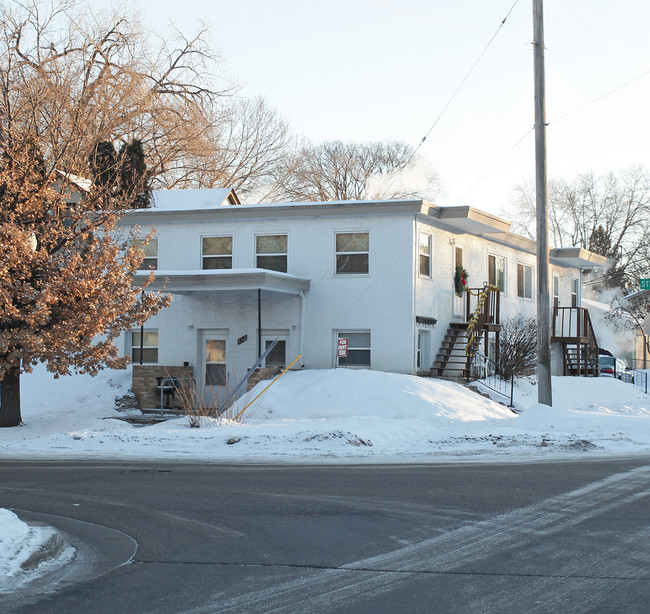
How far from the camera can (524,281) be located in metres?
32.6

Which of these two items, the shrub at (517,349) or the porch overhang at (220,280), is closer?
the porch overhang at (220,280)

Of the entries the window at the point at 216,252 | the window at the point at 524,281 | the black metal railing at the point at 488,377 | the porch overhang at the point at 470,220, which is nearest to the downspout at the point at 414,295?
the porch overhang at the point at 470,220

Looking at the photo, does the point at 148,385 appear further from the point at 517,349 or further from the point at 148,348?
the point at 517,349

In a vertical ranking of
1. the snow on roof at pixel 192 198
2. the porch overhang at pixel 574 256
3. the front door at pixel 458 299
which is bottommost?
the front door at pixel 458 299

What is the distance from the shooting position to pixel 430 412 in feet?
66.5

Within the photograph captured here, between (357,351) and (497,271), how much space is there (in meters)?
7.70

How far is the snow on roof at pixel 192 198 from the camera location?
93.7 ft

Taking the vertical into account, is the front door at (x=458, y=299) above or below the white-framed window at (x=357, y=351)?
above

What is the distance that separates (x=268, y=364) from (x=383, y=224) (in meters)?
5.43

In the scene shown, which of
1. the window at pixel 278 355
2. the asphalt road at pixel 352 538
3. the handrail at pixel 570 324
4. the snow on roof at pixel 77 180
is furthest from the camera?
the handrail at pixel 570 324

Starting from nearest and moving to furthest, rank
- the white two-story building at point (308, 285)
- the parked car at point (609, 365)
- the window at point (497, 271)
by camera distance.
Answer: the white two-story building at point (308, 285) → the window at point (497, 271) → the parked car at point (609, 365)

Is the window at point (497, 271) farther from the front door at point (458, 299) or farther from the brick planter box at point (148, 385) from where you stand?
the brick planter box at point (148, 385)

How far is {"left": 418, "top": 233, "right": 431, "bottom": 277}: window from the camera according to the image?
25.4m

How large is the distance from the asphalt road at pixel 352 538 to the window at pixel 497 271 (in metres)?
17.7
